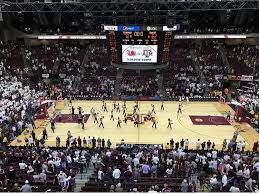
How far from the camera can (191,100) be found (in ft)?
130

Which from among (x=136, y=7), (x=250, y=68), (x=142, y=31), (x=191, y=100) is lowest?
(x=191, y=100)

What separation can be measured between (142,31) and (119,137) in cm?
1391

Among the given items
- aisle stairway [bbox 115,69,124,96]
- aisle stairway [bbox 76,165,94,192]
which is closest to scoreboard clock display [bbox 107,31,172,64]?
aisle stairway [bbox 115,69,124,96]

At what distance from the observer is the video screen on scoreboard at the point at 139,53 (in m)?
38.7

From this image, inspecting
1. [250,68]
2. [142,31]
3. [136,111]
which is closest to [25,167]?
[136,111]

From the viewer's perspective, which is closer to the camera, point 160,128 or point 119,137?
point 119,137

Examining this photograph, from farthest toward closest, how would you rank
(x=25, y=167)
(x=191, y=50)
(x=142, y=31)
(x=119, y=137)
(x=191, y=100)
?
(x=191, y=50) < (x=191, y=100) < (x=142, y=31) < (x=119, y=137) < (x=25, y=167)

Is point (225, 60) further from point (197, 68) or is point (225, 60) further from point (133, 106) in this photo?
point (133, 106)

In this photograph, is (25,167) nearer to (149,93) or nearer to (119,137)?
(119,137)

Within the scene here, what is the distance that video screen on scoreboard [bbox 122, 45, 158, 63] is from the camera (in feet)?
127

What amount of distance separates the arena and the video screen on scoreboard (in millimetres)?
116

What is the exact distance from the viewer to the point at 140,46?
38.5 m

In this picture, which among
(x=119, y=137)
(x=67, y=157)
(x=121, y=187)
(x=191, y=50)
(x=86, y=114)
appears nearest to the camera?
(x=121, y=187)

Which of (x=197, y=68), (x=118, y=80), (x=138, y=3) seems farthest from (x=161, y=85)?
(x=138, y=3)
